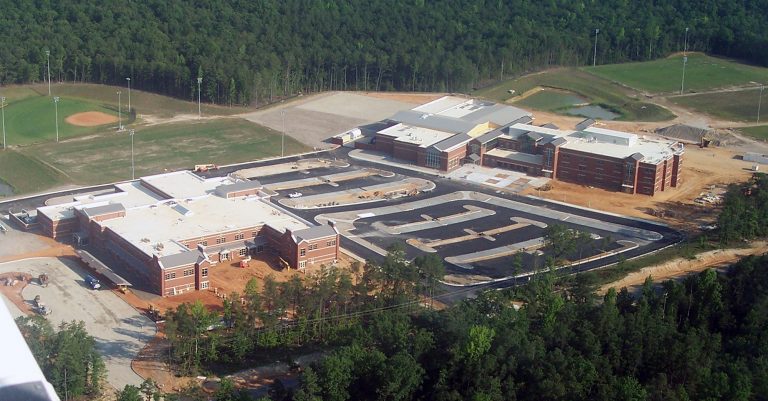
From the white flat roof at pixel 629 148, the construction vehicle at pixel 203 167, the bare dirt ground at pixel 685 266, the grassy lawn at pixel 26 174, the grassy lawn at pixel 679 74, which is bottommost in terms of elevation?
the bare dirt ground at pixel 685 266

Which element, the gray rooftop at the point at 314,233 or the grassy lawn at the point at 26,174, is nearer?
the gray rooftop at the point at 314,233

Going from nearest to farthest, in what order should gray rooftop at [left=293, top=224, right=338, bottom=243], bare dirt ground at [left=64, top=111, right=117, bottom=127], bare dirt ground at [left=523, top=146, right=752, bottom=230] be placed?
gray rooftop at [left=293, top=224, right=338, bottom=243] < bare dirt ground at [left=523, top=146, right=752, bottom=230] < bare dirt ground at [left=64, top=111, right=117, bottom=127]

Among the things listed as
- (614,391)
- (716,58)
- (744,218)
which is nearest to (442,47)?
(716,58)

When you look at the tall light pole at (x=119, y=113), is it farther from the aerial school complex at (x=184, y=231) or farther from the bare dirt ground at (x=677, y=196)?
the bare dirt ground at (x=677, y=196)

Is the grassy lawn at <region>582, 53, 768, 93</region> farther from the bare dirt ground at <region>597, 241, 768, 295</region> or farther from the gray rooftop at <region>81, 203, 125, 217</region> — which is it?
the gray rooftop at <region>81, 203, 125, 217</region>

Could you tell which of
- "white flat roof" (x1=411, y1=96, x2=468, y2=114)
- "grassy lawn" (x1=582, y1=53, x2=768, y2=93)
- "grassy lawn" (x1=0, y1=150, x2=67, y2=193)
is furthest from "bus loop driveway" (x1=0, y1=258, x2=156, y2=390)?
"grassy lawn" (x1=582, y1=53, x2=768, y2=93)

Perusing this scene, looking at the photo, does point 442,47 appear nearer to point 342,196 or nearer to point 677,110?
point 677,110

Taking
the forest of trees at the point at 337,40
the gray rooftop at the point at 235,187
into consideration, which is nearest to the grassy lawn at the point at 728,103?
the forest of trees at the point at 337,40
